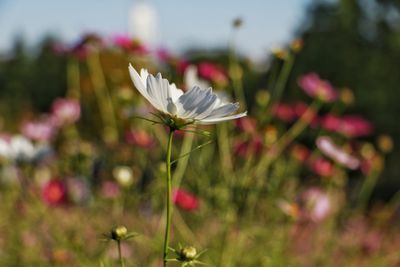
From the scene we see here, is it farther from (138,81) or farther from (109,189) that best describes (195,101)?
(109,189)

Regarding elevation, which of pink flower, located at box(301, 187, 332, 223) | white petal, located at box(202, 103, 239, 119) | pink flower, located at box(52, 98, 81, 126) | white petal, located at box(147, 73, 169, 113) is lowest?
pink flower, located at box(301, 187, 332, 223)

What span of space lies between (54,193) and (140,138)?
0.35 m

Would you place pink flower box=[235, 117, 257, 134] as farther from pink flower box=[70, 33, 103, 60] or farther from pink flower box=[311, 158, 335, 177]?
pink flower box=[70, 33, 103, 60]

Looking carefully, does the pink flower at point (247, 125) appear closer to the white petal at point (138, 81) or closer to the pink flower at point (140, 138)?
the pink flower at point (140, 138)

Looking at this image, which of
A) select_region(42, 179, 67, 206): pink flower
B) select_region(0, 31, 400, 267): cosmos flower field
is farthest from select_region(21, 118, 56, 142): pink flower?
select_region(42, 179, 67, 206): pink flower

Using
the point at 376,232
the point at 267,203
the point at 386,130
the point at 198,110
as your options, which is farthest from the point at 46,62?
the point at 198,110

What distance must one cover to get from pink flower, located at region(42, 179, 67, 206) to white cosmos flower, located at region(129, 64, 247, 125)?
1480mm

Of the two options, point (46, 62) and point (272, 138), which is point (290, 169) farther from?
point (46, 62)

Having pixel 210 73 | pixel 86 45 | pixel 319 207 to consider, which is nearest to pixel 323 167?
pixel 319 207

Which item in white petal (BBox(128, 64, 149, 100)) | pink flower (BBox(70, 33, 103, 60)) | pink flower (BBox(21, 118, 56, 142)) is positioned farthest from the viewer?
pink flower (BBox(21, 118, 56, 142))

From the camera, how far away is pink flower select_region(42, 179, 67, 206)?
2207 millimetres

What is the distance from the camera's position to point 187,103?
79 centimetres

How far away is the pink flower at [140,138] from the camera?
211 cm

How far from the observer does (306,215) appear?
85.2 inches
